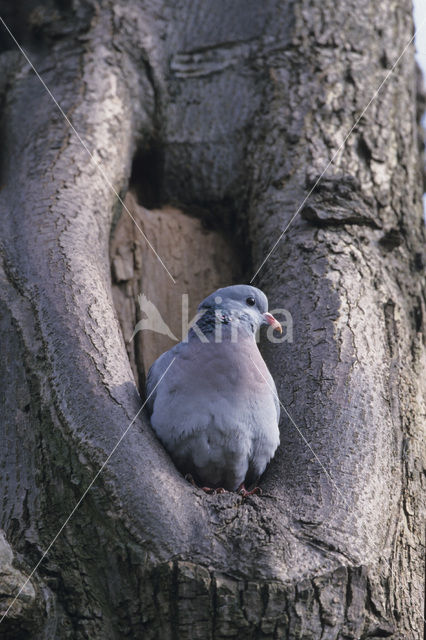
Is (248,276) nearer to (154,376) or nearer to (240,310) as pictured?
(240,310)

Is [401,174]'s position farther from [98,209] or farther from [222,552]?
[222,552]

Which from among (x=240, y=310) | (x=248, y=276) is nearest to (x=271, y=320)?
(x=240, y=310)

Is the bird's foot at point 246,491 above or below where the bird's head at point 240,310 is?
below

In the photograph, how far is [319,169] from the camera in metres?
4.26

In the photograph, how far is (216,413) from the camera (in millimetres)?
3389

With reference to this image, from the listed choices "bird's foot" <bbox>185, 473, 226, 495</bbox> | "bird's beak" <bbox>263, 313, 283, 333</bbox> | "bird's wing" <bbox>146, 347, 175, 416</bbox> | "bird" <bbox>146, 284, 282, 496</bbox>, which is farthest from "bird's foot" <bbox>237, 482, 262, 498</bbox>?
"bird's beak" <bbox>263, 313, 283, 333</bbox>

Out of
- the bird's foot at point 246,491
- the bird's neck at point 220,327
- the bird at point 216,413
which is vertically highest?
the bird's neck at point 220,327

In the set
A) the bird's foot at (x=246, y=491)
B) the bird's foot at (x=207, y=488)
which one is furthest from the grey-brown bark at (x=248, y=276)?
the bird's foot at (x=207, y=488)

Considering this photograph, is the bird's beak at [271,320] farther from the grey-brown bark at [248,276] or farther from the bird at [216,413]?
the bird at [216,413]

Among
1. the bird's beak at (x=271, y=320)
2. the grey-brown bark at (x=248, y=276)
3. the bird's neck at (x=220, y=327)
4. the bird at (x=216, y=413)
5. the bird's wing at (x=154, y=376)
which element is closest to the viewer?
the grey-brown bark at (x=248, y=276)

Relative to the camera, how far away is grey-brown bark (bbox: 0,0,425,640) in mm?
2729

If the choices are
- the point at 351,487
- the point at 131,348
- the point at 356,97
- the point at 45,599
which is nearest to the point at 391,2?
the point at 356,97

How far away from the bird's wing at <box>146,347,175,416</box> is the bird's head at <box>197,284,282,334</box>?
291mm

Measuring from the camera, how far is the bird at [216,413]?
132 inches
